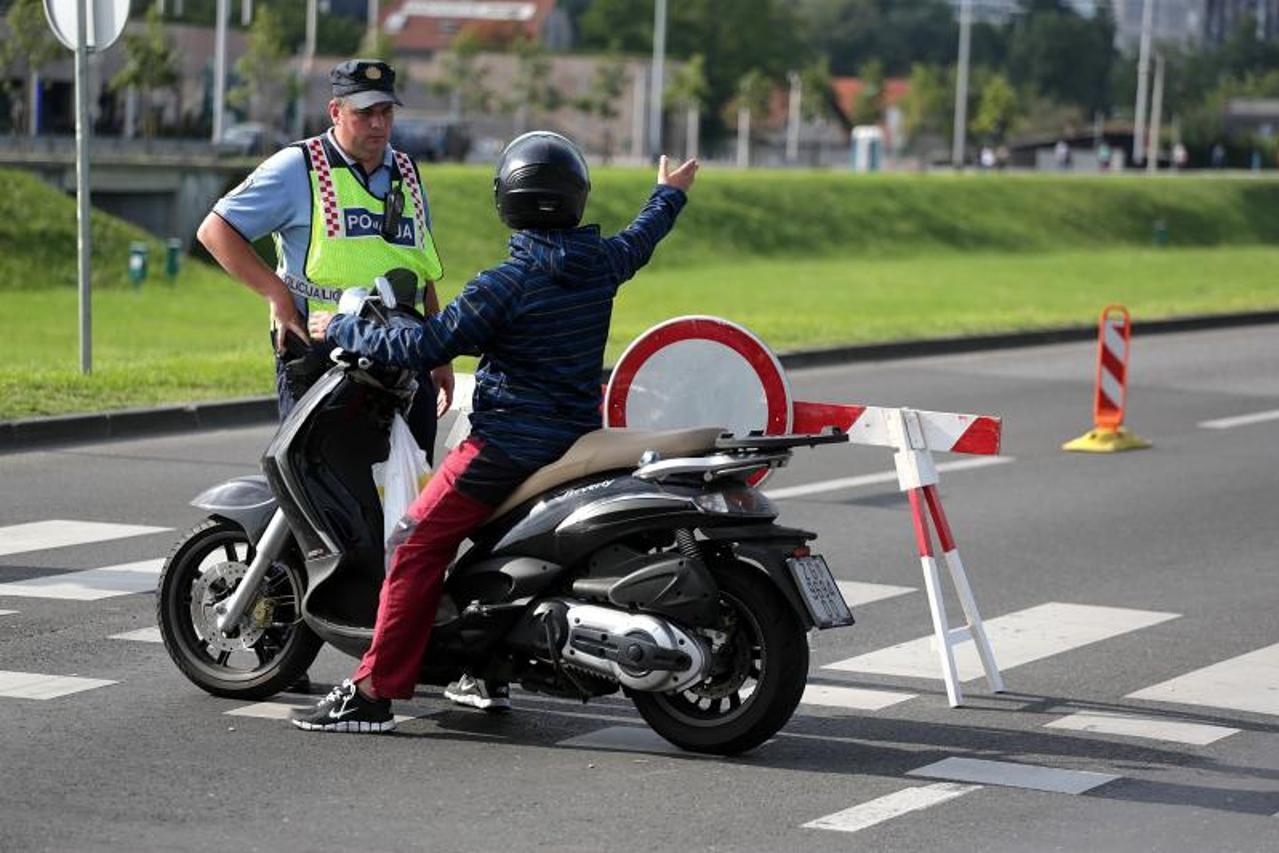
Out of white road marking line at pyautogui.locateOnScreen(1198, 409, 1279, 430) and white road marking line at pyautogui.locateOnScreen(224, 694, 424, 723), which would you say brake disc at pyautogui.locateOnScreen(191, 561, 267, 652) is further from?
white road marking line at pyautogui.locateOnScreen(1198, 409, 1279, 430)

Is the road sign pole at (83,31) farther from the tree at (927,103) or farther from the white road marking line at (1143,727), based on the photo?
the tree at (927,103)

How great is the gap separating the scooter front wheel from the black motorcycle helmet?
135 cm

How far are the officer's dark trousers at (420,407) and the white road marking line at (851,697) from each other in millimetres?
1402

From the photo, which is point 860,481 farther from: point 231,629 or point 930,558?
point 231,629

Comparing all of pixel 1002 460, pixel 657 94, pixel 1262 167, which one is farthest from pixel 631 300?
pixel 1262 167

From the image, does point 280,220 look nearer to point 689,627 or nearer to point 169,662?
point 169,662

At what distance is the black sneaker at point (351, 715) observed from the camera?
7184 millimetres

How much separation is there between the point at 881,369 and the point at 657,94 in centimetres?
7571

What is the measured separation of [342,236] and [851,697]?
2.16m

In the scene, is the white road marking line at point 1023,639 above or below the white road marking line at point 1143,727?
below

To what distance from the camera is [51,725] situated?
7246 millimetres

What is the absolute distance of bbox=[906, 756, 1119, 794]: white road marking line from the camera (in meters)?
6.80

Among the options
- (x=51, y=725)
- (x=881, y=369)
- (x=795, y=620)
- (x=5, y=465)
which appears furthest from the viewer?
(x=881, y=369)

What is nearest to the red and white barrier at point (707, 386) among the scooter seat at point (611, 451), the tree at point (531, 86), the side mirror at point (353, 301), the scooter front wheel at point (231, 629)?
the scooter seat at point (611, 451)
